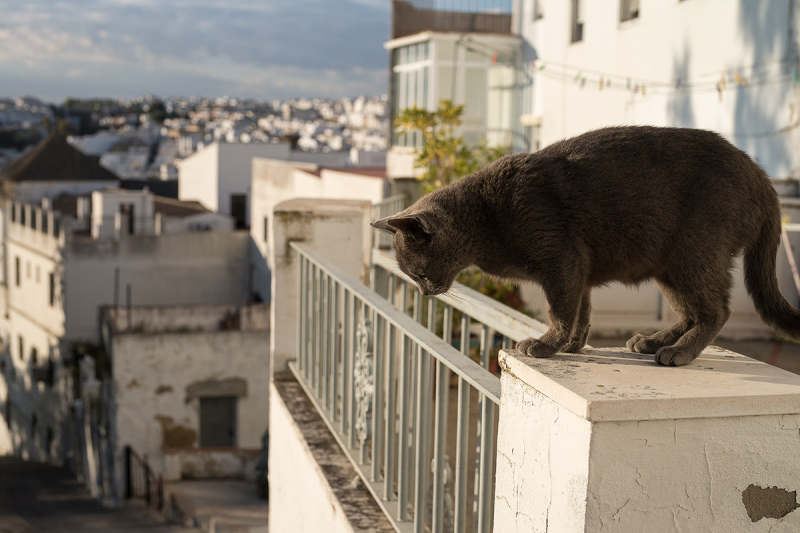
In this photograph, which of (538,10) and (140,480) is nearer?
(538,10)

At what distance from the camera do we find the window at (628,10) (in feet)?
39.8

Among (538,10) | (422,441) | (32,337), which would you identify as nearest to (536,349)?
(422,441)

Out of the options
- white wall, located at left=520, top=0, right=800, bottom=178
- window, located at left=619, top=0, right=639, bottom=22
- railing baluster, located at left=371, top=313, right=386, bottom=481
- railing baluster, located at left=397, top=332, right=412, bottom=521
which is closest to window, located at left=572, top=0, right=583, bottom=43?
white wall, located at left=520, top=0, right=800, bottom=178

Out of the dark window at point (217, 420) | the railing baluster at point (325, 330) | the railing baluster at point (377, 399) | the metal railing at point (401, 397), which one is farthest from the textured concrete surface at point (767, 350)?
the dark window at point (217, 420)

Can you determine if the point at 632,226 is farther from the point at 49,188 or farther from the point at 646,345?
the point at 49,188

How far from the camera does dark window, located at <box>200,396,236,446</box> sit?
18.7 m

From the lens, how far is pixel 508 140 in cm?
1792

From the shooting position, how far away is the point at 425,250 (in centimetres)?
211

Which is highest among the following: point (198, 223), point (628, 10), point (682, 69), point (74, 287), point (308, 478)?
point (628, 10)

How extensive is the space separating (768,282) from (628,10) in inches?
445

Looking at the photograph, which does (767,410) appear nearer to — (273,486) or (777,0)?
(273,486)

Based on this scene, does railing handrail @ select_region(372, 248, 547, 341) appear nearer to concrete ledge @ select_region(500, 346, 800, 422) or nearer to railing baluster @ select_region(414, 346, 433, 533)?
railing baluster @ select_region(414, 346, 433, 533)

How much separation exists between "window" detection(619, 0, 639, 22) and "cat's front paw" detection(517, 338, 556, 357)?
1129 cm

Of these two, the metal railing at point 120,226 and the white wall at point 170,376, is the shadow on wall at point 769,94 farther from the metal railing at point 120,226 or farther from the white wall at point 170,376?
the metal railing at point 120,226
